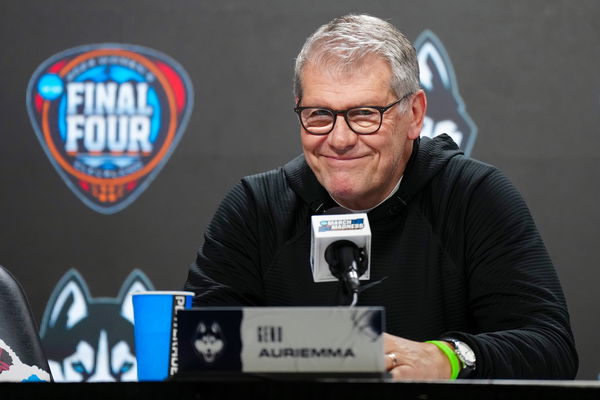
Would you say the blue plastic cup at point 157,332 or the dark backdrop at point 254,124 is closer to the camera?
the blue plastic cup at point 157,332

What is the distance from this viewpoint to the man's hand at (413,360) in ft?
3.72

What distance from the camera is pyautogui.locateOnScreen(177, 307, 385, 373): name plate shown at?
837mm

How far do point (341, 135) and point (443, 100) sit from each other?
4.65 feet

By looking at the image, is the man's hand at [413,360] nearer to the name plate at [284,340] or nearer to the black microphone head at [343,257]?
the black microphone head at [343,257]

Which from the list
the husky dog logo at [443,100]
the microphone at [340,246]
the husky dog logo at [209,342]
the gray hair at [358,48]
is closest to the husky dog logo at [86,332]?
the husky dog logo at [443,100]

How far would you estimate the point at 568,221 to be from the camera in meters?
2.91

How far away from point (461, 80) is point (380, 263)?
4.72 feet

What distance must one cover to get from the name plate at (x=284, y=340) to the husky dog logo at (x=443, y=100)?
212cm

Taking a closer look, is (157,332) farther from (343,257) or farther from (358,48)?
(358,48)

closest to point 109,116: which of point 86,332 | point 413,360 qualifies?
point 86,332

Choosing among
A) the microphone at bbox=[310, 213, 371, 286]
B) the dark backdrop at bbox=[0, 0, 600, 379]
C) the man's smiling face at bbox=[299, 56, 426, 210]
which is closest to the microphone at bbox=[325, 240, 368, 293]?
the microphone at bbox=[310, 213, 371, 286]

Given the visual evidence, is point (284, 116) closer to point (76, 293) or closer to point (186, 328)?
point (76, 293)

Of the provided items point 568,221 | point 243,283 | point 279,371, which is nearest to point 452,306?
point 243,283

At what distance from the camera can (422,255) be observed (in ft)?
5.43
